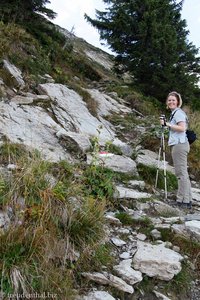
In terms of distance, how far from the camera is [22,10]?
13.3 m

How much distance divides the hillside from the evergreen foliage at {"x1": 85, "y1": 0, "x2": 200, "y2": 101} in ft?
17.7

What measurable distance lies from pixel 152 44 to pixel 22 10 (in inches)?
213

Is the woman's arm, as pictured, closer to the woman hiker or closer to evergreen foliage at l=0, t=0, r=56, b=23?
the woman hiker

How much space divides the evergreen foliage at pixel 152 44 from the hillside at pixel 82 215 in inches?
212

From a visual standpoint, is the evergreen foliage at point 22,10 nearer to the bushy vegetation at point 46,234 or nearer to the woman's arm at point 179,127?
the woman's arm at point 179,127

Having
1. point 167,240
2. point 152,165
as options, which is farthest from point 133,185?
point 167,240

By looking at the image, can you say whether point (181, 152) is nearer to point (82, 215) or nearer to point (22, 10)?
point (82, 215)

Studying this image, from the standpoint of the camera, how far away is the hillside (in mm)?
3383

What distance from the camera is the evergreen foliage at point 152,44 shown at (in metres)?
13.7

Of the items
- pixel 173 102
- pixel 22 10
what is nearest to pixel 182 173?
pixel 173 102

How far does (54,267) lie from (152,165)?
14.8ft

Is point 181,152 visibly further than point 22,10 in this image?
No

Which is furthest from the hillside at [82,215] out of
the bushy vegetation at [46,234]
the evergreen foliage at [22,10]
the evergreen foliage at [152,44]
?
the evergreen foliage at [152,44]

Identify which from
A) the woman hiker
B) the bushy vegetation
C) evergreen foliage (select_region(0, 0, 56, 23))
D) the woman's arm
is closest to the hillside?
the bushy vegetation
